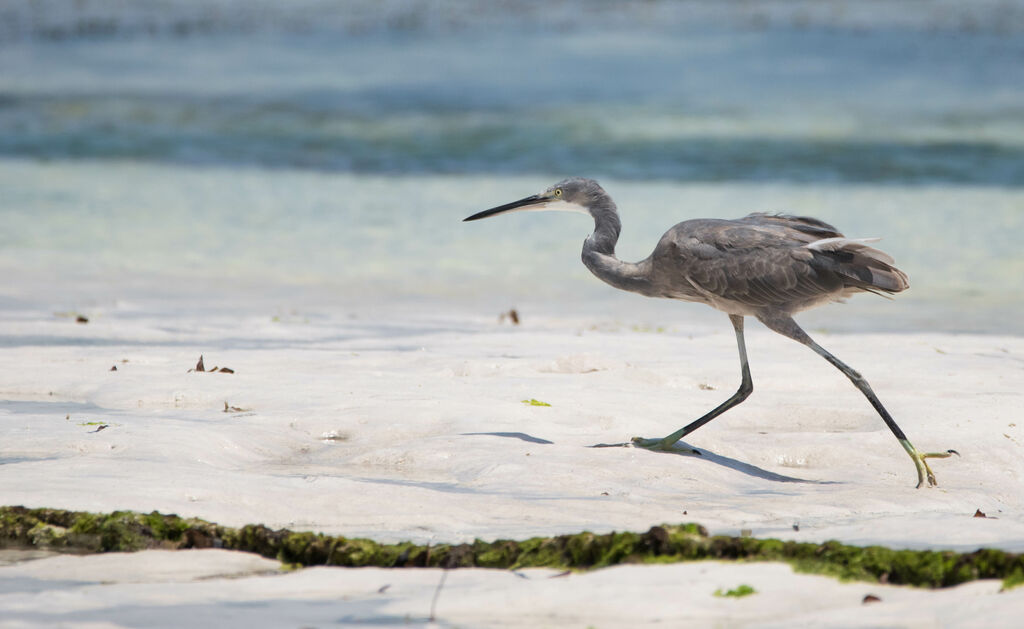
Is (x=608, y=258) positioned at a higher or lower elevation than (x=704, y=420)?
higher

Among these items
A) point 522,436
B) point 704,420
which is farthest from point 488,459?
point 704,420

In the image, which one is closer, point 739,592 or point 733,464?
point 739,592

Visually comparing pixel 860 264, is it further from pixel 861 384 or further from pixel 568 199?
pixel 568 199

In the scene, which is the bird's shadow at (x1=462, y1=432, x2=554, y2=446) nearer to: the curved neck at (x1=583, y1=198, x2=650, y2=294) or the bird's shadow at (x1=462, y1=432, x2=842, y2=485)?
the bird's shadow at (x1=462, y1=432, x2=842, y2=485)

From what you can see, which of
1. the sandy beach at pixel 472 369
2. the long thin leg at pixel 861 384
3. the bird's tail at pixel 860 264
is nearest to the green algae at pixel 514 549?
the sandy beach at pixel 472 369

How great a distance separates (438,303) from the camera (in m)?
11.6

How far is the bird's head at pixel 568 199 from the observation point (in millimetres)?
6691

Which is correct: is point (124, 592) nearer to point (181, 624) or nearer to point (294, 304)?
point (181, 624)

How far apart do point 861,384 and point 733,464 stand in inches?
30.7

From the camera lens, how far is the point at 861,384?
5.95m

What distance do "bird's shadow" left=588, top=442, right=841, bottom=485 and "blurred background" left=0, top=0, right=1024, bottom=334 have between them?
203 inches

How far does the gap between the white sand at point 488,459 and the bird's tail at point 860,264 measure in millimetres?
810

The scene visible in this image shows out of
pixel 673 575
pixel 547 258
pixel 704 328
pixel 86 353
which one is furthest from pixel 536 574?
pixel 547 258

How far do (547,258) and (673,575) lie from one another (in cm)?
1130
